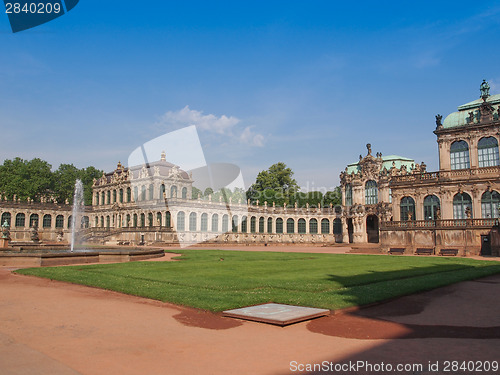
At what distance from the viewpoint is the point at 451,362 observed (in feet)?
24.3

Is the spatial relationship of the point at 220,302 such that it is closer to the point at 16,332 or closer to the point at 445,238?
the point at 16,332

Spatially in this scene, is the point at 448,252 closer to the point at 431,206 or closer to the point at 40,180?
the point at 431,206

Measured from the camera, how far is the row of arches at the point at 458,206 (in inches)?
1807

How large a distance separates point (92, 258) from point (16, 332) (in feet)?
66.6

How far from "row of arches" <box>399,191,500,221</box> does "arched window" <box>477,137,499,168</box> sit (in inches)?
158

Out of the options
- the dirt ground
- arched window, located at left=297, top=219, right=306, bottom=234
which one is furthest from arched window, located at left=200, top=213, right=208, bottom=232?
the dirt ground

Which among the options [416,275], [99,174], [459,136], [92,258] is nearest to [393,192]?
[459,136]

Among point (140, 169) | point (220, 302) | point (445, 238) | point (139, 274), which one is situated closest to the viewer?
point (220, 302)

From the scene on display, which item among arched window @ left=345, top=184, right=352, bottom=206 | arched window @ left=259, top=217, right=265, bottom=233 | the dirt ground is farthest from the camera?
arched window @ left=259, top=217, right=265, bottom=233

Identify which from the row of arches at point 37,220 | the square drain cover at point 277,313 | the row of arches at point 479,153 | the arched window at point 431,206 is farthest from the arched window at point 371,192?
the square drain cover at point 277,313

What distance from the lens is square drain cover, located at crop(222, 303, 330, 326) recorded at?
10422 mm

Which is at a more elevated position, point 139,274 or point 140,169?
point 140,169

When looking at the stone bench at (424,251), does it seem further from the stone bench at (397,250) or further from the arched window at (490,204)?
the arched window at (490,204)

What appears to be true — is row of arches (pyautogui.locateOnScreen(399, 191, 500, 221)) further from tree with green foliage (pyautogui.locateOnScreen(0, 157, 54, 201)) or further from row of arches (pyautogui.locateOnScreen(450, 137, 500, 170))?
tree with green foliage (pyautogui.locateOnScreen(0, 157, 54, 201))
